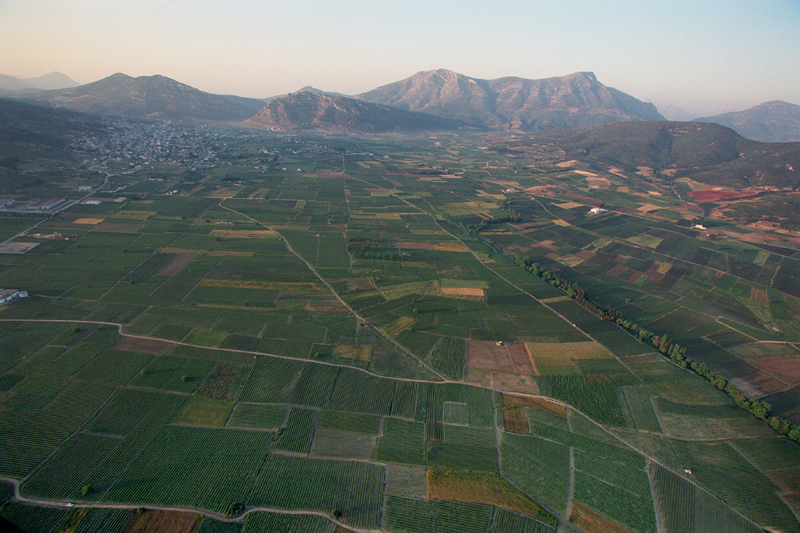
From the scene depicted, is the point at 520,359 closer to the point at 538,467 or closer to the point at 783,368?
the point at 538,467

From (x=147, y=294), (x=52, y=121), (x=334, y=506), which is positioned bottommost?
(x=334, y=506)

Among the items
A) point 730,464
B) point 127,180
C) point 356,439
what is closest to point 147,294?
point 356,439

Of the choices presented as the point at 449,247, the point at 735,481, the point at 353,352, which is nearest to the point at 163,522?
the point at 353,352

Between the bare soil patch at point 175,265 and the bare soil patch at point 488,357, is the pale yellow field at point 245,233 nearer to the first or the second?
→ the bare soil patch at point 175,265

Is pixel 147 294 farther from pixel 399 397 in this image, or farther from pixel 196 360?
pixel 399 397

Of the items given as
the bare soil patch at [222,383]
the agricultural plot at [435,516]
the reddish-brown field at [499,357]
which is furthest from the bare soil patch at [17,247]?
the reddish-brown field at [499,357]
